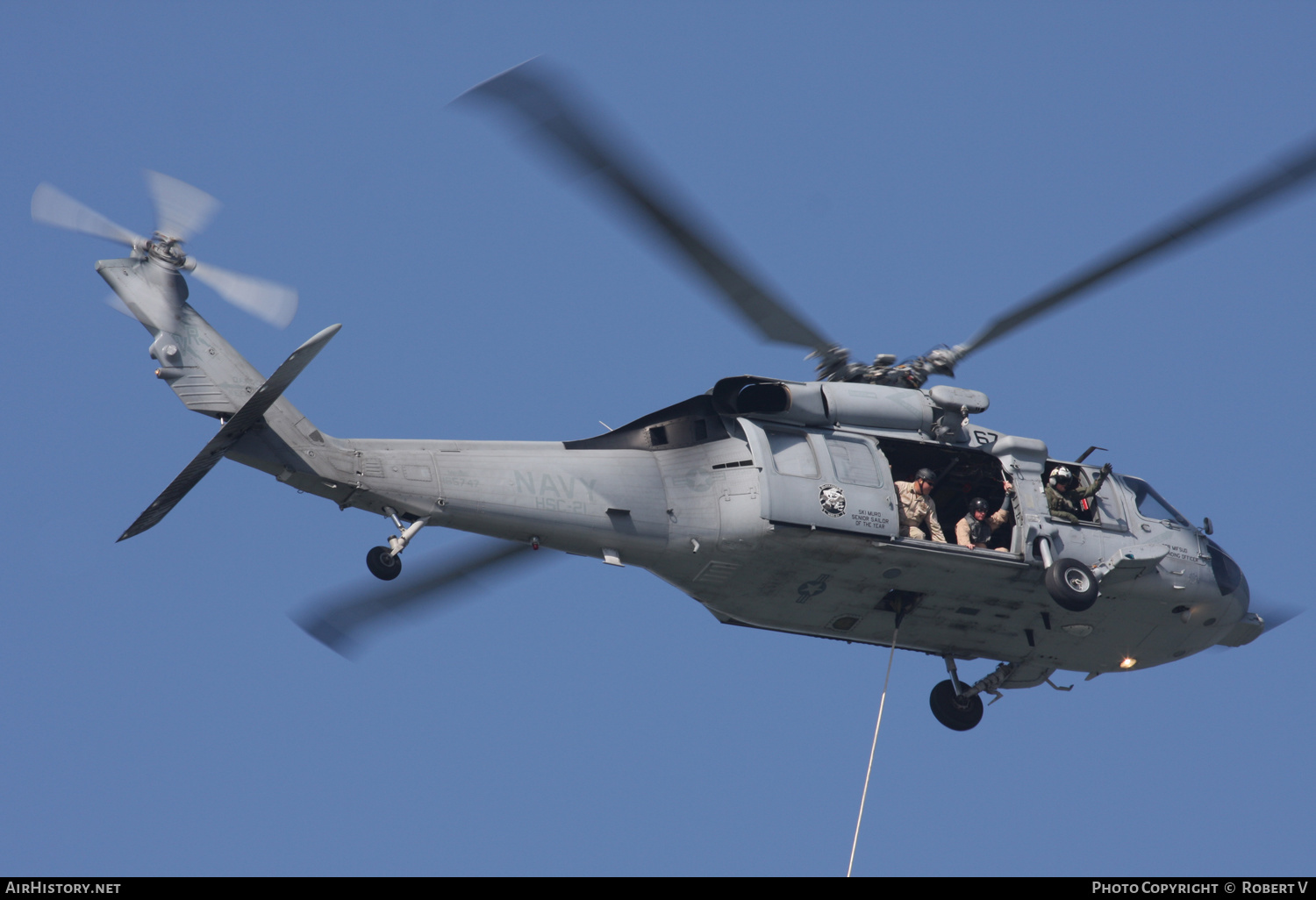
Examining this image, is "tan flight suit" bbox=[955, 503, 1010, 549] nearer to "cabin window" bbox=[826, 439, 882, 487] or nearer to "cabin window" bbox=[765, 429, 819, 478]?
"cabin window" bbox=[826, 439, 882, 487]

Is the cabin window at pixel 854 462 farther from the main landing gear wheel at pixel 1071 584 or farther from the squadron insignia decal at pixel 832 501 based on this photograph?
the main landing gear wheel at pixel 1071 584

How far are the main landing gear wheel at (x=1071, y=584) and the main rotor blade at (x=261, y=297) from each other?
951 cm

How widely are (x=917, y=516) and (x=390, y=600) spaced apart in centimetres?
679

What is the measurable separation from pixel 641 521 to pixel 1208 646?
29.4 ft

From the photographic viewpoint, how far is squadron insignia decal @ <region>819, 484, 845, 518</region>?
17297 mm

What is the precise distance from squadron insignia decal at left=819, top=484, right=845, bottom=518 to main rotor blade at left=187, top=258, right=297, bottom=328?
250 inches

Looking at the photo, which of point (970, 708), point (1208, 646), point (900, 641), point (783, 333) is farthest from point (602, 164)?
point (1208, 646)

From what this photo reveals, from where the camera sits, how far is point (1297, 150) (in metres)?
15.9

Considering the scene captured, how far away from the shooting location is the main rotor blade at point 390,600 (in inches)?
744

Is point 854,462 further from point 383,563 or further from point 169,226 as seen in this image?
point 169,226

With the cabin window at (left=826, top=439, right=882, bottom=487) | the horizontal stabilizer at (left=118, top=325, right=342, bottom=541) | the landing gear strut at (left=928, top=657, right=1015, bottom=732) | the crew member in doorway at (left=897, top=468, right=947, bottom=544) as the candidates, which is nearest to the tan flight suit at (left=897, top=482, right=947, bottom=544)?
the crew member in doorway at (left=897, top=468, right=947, bottom=544)

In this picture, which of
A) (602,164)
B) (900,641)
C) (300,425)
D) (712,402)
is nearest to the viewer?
(602,164)

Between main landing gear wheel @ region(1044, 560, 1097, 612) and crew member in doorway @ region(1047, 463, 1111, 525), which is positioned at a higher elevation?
crew member in doorway @ region(1047, 463, 1111, 525)
